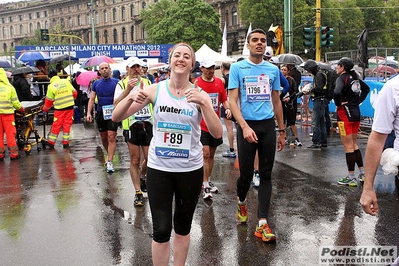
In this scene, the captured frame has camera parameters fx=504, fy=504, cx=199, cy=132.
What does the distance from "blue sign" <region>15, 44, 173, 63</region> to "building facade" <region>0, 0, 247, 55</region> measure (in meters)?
51.8

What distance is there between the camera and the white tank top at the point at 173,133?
3.79 m

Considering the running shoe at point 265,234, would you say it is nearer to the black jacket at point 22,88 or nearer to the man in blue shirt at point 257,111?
the man in blue shirt at point 257,111

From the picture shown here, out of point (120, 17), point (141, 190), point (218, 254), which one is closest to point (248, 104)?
point (218, 254)

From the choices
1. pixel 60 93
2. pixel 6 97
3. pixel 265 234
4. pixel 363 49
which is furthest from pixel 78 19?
pixel 265 234

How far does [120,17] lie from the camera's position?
4481 inches

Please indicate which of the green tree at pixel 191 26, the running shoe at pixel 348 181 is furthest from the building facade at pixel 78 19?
the running shoe at pixel 348 181

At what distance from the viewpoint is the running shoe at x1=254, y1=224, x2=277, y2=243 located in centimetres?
497

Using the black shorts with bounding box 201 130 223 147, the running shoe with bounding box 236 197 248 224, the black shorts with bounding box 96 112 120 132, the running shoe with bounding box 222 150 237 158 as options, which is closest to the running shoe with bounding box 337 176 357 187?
the black shorts with bounding box 201 130 223 147

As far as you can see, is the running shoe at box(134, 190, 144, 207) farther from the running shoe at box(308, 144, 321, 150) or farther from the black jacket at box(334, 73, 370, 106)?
the running shoe at box(308, 144, 321, 150)

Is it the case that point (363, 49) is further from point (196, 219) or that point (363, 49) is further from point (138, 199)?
point (196, 219)

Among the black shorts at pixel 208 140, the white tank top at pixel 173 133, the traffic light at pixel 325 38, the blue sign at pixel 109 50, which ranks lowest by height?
the black shorts at pixel 208 140

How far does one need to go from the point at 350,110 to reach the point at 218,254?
3650 mm

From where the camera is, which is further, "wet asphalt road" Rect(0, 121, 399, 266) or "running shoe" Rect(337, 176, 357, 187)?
"running shoe" Rect(337, 176, 357, 187)

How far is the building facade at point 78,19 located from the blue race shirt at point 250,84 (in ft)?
276
